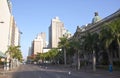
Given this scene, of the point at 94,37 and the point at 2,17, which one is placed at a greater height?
the point at 2,17

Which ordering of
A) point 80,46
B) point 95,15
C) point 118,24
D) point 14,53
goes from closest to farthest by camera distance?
point 118,24 < point 80,46 < point 95,15 < point 14,53

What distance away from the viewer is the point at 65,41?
129 metres

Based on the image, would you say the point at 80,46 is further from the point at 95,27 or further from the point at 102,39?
the point at 102,39

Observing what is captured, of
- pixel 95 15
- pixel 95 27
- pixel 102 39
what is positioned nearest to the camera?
pixel 102 39

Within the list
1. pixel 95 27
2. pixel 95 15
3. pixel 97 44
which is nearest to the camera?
pixel 97 44

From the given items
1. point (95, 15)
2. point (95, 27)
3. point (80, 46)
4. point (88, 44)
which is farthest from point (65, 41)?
point (88, 44)

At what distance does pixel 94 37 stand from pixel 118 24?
15478 millimetres

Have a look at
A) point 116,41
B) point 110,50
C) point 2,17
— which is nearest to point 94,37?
point 110,50

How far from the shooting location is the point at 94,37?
7569 cm

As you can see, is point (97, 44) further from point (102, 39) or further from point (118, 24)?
point (118, 24)

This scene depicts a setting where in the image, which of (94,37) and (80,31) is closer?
(94,37)

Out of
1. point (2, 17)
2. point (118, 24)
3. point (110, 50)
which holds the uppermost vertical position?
point (2, 17)

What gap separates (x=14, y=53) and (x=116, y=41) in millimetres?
74941

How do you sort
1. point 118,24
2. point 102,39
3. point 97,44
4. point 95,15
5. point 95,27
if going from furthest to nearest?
point 95,15 → point 95,27 → point 97,44 → point 102,39 → point 118,24
